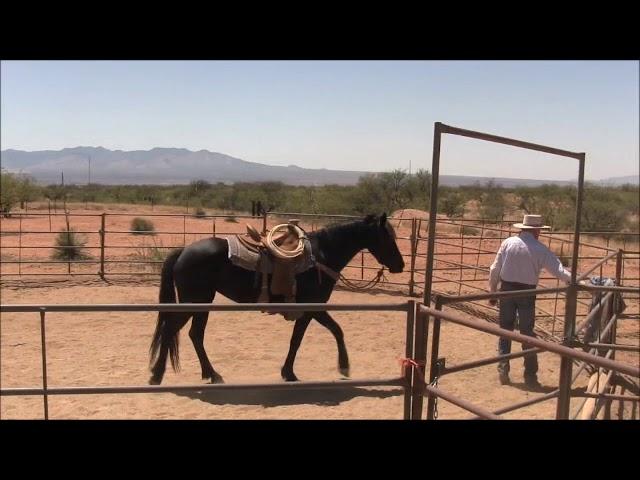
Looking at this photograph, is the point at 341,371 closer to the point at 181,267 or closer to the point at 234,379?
the point at 234,379

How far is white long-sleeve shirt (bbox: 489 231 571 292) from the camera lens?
5137 mm

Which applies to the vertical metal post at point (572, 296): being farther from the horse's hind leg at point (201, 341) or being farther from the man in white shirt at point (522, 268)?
the horse's hind leg at point (201, 341)

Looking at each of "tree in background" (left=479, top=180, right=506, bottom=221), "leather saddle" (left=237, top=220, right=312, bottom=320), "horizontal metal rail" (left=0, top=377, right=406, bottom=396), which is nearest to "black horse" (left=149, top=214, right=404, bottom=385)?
"leather saddle" (left=237, top=220, right=312, bottom=320)

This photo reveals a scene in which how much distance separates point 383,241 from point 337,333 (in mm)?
1258

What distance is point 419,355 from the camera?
9.42ft

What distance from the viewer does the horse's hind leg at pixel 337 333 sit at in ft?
17.5

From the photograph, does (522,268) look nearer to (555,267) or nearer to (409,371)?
(555,267)

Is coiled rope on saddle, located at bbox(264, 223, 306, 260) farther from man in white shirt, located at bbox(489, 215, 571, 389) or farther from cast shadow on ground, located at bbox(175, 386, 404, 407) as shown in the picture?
man in white shirt, located at bbox(489, 215, 571, 389)

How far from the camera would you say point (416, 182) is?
2989 centimetres

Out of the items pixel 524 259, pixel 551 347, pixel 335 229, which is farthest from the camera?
pixel 335 229

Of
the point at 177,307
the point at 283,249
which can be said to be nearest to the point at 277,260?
the point at 283,249

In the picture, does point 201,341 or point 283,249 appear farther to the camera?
point 283,249
